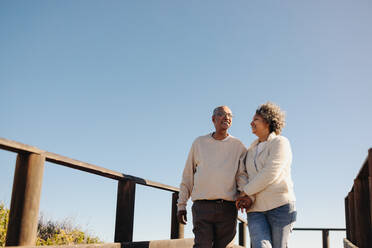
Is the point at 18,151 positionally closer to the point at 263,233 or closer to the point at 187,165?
the point at 187,165

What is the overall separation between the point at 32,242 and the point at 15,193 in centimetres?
35

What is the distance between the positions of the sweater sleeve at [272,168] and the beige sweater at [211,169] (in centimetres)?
30

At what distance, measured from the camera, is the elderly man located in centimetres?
363

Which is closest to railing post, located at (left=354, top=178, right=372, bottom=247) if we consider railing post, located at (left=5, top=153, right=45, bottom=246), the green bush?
railing post, located at (left=5, top=153, right=45, bottom=246)

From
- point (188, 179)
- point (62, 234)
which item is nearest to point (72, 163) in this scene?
point (188, 179)

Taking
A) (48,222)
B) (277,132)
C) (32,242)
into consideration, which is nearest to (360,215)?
(277,132)

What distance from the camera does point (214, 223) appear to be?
3676 millimetres

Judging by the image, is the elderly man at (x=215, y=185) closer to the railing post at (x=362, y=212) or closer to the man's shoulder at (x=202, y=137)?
the man's shoulder at (x=202, y=137)

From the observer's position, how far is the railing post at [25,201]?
2.99m

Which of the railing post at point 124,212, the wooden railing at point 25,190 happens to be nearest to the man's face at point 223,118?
the railing post at point 124,212

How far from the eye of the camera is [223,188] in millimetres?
3641

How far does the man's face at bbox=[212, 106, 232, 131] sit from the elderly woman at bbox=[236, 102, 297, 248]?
1.01 feet

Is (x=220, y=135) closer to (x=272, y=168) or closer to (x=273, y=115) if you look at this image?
(x=273, y=115)

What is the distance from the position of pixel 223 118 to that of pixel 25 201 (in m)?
1.74
